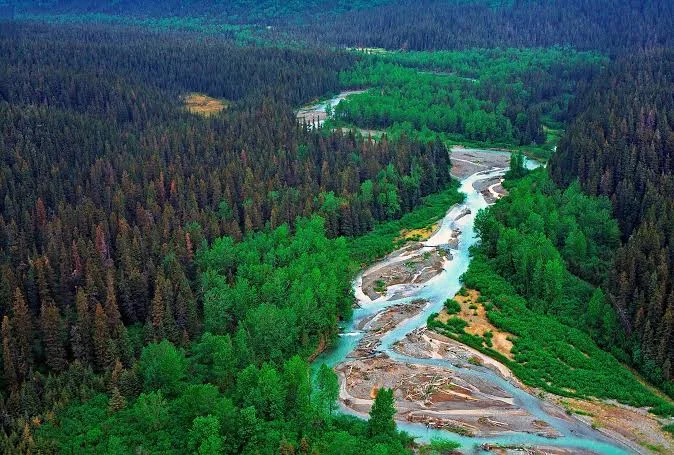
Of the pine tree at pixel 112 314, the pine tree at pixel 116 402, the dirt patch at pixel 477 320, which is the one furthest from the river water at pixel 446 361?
the pine tree at pixel 112 314

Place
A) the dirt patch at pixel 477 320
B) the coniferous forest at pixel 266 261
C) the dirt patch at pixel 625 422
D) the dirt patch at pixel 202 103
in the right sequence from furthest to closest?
the dirt patch at pixel 202 103 → the dirt patch at pixel 477 320 → the dirt patch at pixel 625 422 → the coniferous forest at pixel 266 261

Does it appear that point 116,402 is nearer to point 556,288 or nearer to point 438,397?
point 438,397

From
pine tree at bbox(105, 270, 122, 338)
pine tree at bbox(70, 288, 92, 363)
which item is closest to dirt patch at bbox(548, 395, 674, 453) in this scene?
pine tree at bbox(105, 270, 122, 338)

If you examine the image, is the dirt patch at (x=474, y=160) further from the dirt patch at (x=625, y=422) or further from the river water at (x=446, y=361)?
the dirt patch at (x=625, y=422)

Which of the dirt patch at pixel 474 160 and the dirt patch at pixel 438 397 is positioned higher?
the dirt patch at pixel 474 160

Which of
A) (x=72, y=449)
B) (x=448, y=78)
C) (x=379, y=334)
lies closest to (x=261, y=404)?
(x=72, y=449)

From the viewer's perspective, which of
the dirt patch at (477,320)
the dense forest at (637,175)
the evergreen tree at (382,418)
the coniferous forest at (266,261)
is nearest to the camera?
the evergreen tree at (382,418)

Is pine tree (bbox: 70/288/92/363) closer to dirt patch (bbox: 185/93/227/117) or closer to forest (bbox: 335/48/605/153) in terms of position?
forest (bbox: 335/48/605/153)

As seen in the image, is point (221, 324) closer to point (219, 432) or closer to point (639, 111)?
point (219, 432)
